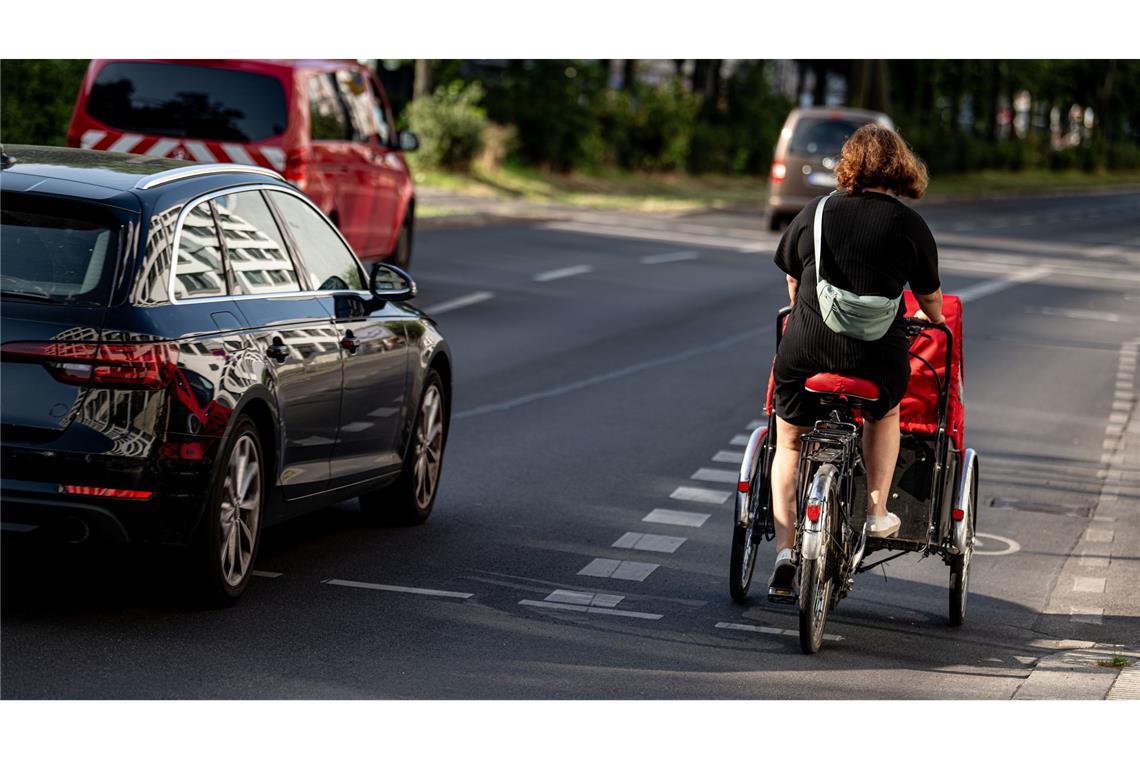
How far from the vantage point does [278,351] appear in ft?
23.9

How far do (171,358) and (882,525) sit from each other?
8.73 feet

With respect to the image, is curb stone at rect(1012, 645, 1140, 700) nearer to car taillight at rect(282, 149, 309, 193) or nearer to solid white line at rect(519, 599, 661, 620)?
solid white line at rect(519, 599, 661, 620)

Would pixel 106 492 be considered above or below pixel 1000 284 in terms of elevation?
above

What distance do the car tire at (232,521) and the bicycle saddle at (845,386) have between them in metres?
1.99

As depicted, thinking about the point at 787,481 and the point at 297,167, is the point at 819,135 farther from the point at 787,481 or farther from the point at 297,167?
the point at 787,481

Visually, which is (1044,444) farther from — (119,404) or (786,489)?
(119,404)

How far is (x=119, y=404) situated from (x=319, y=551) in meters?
2.06

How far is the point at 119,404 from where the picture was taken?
21.1 feet

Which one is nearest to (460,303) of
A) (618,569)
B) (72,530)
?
(618,569)

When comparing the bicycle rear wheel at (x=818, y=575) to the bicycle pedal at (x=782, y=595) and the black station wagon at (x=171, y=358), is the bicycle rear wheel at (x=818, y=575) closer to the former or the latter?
the bicycle pedal at (x=782, y=595)

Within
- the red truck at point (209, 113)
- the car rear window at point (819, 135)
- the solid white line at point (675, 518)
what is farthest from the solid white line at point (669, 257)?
the solid white line at point (675, 518)

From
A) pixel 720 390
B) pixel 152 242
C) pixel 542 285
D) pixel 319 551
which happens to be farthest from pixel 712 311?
pixel 152 242

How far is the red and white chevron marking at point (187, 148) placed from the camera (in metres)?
16.1

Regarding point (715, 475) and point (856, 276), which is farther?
point (715, 475)
